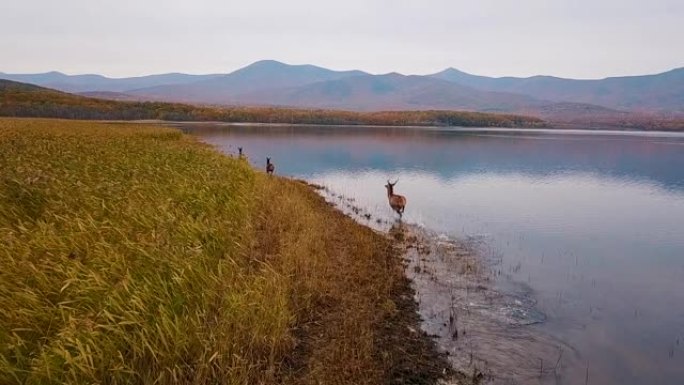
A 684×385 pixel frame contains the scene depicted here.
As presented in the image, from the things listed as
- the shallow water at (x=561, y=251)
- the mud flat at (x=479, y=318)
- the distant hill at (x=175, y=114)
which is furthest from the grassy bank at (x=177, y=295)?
the distant hill at (x=175, y=114)

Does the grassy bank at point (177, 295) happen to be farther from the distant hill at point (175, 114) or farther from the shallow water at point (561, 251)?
the distant hill at point (175, 114)

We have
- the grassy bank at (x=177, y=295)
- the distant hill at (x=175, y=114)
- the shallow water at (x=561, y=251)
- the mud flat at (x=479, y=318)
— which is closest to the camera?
the grassy bank at (x=177, y=295)

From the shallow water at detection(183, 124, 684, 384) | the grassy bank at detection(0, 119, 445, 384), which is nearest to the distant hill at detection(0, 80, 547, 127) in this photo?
the shallow water at detection(183, 124, 684, 384)

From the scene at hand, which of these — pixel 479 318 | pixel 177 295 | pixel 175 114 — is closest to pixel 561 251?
pixel 479 318

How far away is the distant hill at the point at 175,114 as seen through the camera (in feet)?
312

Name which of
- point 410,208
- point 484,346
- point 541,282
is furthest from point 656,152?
point 484,346

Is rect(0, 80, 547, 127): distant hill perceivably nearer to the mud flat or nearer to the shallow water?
the shallow water

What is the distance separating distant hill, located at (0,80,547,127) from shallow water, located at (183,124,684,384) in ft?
246

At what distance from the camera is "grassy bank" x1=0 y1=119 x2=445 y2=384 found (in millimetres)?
5693

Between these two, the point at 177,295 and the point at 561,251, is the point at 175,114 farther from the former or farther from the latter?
the point at 177,295

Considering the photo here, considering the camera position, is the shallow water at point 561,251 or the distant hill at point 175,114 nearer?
the shallow water at point 561,251

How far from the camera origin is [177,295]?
7.11m

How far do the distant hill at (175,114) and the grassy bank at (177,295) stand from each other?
308 feet

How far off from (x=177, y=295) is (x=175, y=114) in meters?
123
